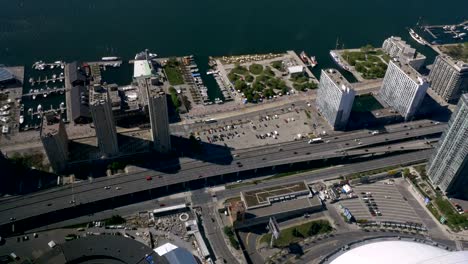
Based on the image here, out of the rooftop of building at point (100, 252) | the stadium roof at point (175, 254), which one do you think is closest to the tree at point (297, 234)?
the stadium roof at point (175, 254)

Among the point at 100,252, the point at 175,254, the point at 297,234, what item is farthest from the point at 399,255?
the point at 100,252

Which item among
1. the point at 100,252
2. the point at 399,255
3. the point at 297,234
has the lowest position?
the point at 399,255

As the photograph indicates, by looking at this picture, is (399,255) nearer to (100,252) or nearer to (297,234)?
(297,234)

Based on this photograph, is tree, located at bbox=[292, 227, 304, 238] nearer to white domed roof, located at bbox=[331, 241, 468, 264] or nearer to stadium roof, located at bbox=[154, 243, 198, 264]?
white domed roof, located at bbox=[331, 241, 468, 264]

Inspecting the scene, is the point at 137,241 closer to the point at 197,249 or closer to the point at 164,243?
the point at 164,243

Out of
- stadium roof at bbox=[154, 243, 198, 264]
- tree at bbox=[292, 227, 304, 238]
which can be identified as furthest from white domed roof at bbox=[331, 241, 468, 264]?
stadium roof at bbox=[154, 243, 198, 264]

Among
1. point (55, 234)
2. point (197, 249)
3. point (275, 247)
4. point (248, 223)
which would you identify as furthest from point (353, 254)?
point (55, 234)

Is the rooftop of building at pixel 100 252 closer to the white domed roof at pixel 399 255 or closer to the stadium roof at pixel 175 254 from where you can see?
the stadium roof at pixel 175 254

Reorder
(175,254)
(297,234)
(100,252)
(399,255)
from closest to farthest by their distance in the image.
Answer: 1. (399,255)
2. (100,252)
3. (175,254)
4. (297,234)
